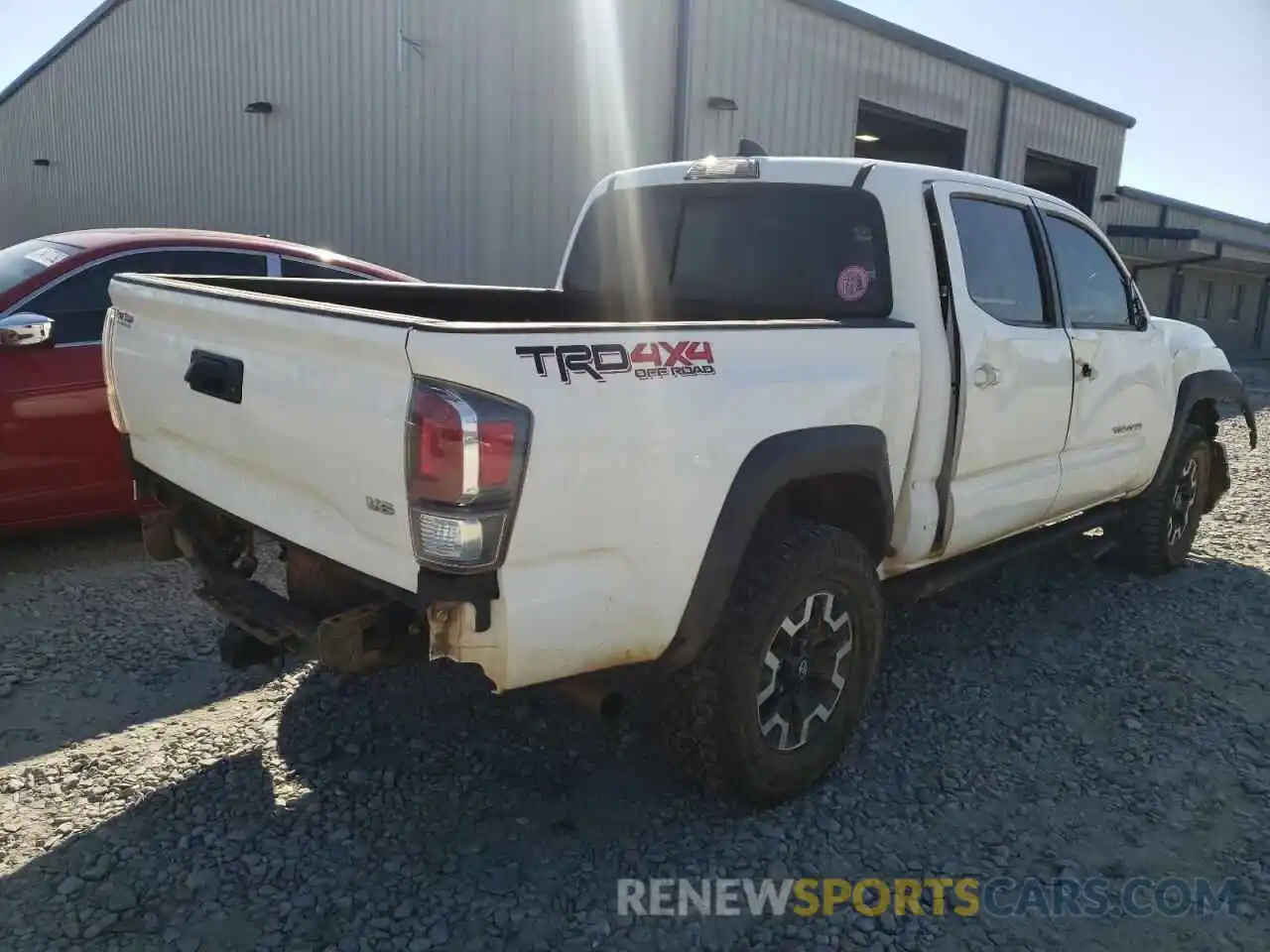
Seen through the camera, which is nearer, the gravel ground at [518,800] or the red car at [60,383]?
the gravel ground at [518,800]

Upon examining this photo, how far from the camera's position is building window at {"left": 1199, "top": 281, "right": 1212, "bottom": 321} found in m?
29.2

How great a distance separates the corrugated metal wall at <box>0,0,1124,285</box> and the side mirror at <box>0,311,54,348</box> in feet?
21.1

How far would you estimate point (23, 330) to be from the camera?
4539mm

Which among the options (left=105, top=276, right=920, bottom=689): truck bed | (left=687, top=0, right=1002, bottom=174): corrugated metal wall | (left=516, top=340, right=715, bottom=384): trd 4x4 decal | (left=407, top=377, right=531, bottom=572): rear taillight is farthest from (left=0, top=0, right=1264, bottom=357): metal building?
(left=407, top=377, right=531, bottom=572): rear taillight

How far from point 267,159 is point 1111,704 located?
13574 millimetres

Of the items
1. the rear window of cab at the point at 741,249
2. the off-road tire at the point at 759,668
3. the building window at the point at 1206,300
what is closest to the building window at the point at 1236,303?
the building window at the point at 1206,300

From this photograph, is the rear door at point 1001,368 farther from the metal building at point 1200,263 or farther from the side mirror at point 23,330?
the metal building at point 1200,263

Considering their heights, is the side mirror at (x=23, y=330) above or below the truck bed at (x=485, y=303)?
below

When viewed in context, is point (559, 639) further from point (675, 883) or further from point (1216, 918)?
point (1216, 918)

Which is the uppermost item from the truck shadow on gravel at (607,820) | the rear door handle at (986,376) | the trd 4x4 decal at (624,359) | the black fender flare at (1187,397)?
the trd 4x4 decal at (624,359)

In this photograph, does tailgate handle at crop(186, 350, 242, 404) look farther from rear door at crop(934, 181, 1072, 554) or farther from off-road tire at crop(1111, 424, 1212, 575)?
off-road tire at crop(1111, 424, 1212, 575)

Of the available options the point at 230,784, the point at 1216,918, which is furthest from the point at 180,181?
the point at 1216,918

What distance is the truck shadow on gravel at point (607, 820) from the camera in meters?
2.59

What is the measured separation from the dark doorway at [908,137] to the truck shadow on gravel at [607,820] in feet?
34.1
